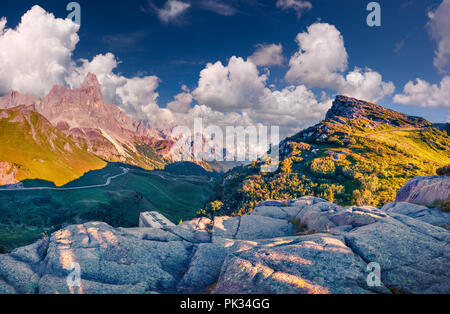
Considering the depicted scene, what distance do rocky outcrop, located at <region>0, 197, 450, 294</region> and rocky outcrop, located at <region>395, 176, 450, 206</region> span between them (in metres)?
19.0

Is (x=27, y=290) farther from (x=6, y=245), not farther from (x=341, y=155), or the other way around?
(x=341, y=155)

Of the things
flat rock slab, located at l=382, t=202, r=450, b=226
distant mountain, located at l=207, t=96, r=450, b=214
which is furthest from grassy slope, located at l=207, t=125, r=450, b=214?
flat rock slab, located at l=382, t=202, r=450, b=226

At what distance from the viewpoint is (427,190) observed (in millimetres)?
38906

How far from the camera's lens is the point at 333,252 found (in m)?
16.3

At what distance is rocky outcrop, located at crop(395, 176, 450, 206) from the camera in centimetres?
3578

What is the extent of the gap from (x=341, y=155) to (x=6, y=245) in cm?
23339

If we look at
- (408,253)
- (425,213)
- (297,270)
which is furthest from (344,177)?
(297,270)

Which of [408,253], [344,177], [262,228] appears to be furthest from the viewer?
[344,177]

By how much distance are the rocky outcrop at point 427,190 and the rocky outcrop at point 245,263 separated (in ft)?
62.4

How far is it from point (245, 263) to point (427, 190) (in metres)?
43.1

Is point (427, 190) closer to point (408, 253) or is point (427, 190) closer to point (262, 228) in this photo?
point (408, 253)

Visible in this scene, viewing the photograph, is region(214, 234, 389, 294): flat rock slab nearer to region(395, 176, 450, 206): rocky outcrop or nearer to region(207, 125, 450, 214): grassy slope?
region(395, 176, 450, 206): rocky outcrop

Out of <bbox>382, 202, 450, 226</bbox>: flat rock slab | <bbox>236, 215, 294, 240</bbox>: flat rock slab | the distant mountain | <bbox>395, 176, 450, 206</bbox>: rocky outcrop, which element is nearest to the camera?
<bbox>382, 202, 450, 226</bbox>: flat rock slab

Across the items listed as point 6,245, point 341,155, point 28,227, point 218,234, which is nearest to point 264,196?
point 341,155
